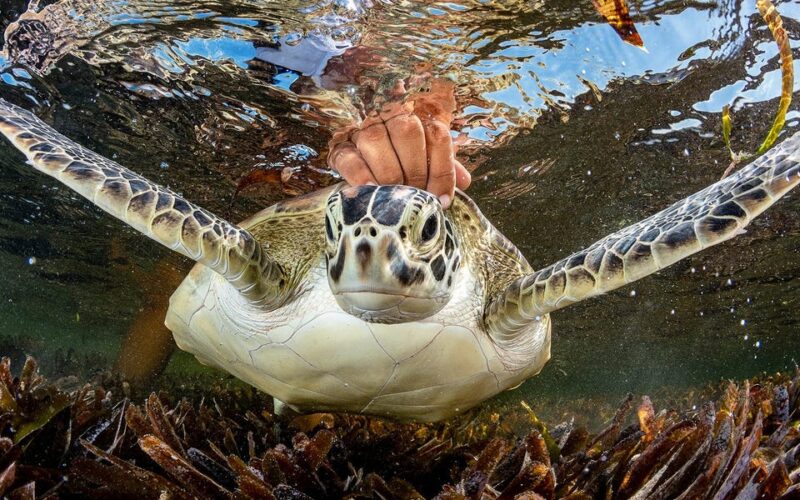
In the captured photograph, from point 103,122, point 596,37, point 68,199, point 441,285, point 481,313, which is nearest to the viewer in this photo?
point 441,285

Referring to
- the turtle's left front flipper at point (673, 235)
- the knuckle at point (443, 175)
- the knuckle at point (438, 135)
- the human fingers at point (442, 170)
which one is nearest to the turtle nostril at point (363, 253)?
the turtle's left front flipper at point (673, 235)

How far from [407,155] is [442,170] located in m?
0.31

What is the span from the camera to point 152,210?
256 centimetres

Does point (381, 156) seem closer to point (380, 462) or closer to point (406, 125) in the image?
point (406, 125)

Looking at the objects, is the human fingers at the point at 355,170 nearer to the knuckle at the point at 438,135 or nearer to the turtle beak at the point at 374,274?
the knuckle at the point at 438,135

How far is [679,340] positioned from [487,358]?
25.5 meters

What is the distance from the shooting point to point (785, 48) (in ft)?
9.32

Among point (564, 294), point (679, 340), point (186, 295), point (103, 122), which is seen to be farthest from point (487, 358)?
point (679, 340)

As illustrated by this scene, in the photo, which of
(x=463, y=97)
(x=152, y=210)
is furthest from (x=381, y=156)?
(x=152, y=210)

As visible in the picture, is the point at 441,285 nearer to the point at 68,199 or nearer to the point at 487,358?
the point at 487,358

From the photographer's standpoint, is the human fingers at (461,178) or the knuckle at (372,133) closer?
the human fingers at (461,178)

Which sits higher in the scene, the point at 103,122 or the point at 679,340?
the point at 103,122

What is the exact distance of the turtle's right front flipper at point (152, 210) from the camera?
8.32 feet

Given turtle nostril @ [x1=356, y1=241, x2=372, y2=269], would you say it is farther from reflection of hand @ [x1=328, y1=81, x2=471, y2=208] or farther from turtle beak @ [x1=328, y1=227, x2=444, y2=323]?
reflection of hand @ [x1=328, y1=81, x2=471, y2=208]
